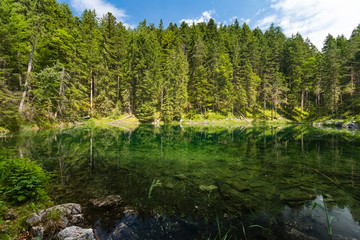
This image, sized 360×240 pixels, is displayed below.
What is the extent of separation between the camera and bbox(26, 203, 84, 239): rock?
3261 millimetres

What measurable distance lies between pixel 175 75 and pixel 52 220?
4212cm

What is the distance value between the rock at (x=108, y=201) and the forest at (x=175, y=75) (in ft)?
87.8

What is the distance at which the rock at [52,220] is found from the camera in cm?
326

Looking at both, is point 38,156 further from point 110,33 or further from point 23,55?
point 110,33

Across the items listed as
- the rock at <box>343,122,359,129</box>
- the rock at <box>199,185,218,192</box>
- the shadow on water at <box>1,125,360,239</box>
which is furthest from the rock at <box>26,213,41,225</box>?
the rock at <box>343,122,359,129</box>

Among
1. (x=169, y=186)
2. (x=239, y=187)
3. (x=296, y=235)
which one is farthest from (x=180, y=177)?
(x=296, y=235)

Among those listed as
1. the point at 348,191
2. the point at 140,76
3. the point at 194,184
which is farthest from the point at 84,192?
the point at 140,76

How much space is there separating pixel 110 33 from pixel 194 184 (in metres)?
50.9

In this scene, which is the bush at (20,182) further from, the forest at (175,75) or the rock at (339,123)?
the rock at (339,123)

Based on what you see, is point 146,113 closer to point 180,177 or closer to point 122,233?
point 180,177

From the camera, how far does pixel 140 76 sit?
43.4 m

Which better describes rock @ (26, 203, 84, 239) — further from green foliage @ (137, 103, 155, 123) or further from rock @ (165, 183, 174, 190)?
green foliage @ (137, 103, 155, 123)

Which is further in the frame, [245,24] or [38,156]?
[245,24]

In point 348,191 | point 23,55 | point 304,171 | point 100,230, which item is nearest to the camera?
point 100,230
